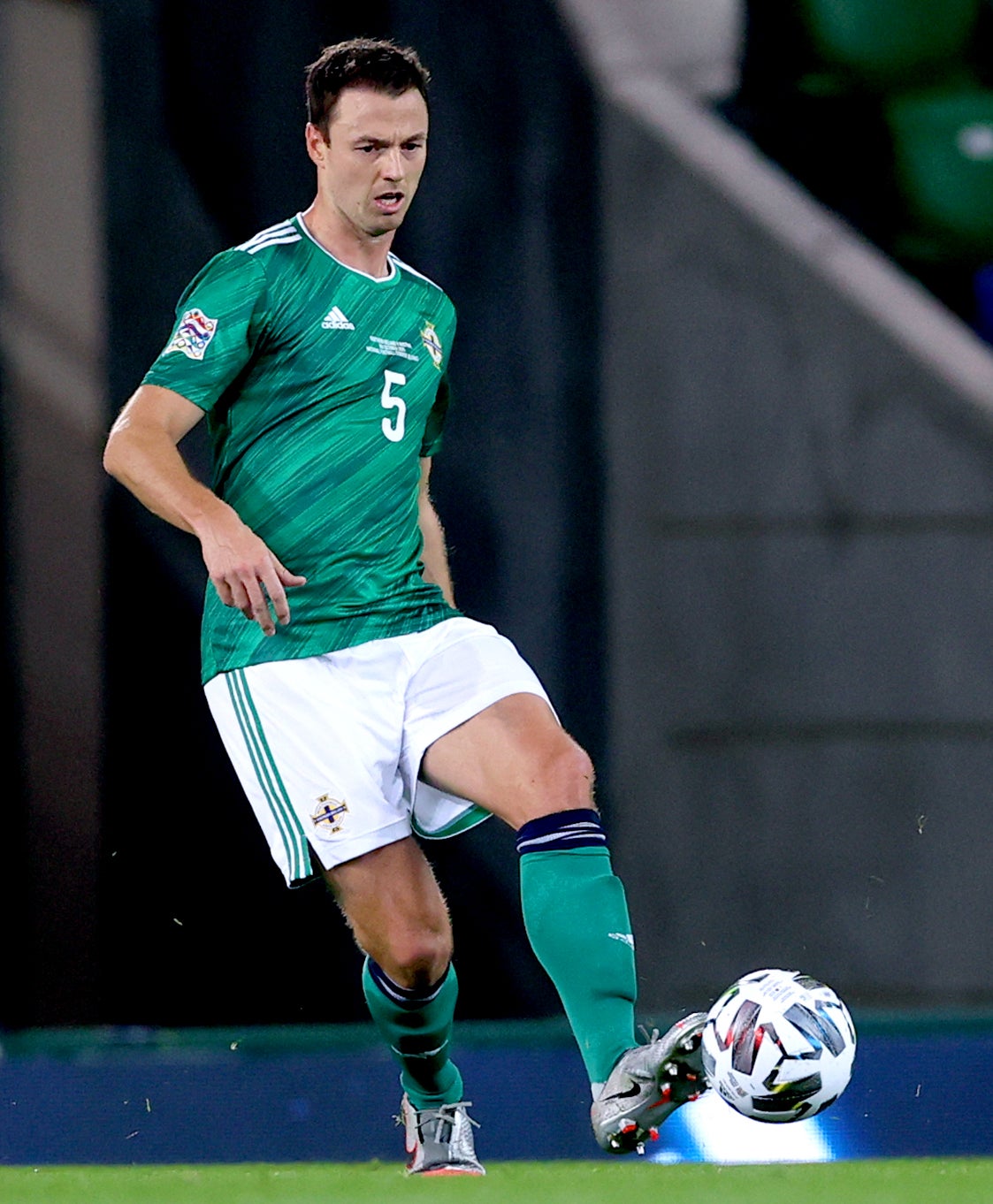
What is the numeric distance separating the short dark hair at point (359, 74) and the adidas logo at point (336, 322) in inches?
10.1

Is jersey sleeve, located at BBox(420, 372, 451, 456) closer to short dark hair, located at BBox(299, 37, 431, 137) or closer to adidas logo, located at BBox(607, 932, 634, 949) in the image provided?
short dark hair, located at BBox(299, 37, 431, 137)

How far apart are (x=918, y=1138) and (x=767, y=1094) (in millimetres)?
1648

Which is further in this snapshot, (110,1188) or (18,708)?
(18,708)

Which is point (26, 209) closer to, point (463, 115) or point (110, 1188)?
point (463, 115)

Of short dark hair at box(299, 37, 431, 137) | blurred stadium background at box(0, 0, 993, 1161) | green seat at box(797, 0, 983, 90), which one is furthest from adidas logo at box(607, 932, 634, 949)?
green seat at box(797, 0, 983, 90)

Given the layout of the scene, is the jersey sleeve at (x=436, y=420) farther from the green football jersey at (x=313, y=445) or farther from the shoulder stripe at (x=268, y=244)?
the shoulder stripe at (x=268, y=244)

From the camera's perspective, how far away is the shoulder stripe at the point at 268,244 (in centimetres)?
276

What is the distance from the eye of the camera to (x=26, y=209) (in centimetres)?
436

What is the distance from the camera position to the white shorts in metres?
2.67

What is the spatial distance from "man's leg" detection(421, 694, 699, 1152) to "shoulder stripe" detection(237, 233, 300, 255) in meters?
0.72

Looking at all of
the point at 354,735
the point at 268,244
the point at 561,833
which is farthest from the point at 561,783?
the point at 268,244

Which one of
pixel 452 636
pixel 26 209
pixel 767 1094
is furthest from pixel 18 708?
Answer: pixel 767 1094

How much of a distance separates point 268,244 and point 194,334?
205 millimetres

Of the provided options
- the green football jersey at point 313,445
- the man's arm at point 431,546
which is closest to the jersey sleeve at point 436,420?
the man's arm at point 431,546
